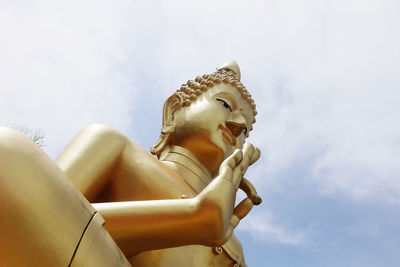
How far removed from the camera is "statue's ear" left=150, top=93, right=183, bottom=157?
417 cm

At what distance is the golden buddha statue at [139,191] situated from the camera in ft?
5.25

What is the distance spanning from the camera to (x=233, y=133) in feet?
13.4

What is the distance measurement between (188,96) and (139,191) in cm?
129

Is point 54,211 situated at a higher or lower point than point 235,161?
lower

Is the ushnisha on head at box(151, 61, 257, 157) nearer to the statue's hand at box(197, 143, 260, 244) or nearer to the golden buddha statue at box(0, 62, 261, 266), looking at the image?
the golden buddha statue at box(0, 62, 261, 266)

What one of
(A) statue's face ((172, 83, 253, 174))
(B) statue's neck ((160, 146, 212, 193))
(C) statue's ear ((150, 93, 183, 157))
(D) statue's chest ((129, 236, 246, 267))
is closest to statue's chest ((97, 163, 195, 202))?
(D) statue's chest ((129, 236, 246, 267))

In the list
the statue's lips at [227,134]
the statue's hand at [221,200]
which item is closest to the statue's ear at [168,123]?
the statue's lips at [227,134]

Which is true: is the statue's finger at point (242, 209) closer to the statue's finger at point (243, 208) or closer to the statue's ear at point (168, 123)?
the statue's finger at point (243, 208)

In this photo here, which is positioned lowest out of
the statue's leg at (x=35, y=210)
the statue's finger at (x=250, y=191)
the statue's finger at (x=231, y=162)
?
the statue's leg at (x=35, y=210)

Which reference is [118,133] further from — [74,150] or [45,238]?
[45,238]

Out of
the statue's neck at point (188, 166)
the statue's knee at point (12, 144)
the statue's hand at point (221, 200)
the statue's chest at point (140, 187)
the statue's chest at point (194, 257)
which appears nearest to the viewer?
the statue's knee at point (12, 144)

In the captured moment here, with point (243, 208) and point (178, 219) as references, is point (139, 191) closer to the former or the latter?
point (243, 208)

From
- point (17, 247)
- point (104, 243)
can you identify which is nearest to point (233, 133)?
point (104, 243)

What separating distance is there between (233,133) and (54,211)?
256 cm
